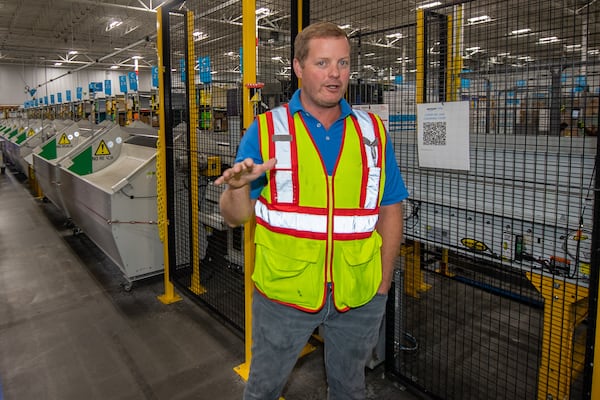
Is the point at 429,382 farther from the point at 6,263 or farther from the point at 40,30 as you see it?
the point at 40,30

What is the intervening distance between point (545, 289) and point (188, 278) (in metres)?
3.12

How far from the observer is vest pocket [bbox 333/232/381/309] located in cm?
149

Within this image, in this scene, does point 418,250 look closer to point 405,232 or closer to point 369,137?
point 405,232

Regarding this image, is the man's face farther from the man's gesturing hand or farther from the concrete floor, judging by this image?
the concrete floor

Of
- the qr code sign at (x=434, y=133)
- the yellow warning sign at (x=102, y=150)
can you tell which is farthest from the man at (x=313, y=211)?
the yellow warning sign at (x=102, y=150)

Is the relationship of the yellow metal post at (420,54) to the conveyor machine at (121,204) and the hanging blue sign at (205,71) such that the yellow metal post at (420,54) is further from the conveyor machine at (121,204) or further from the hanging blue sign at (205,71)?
the conveyor machine at (121,204)

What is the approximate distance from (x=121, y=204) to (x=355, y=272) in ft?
10.3

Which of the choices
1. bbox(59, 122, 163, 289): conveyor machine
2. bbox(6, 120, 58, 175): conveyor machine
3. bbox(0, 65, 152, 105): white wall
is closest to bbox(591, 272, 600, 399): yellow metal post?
bbox(59, 122, 163, 289): conveyor machine

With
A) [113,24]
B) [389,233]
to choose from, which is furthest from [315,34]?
[113,24]

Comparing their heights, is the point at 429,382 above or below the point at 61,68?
below

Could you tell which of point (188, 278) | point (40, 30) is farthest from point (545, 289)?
point (40, 30)

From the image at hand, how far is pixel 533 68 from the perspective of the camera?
2.15 m

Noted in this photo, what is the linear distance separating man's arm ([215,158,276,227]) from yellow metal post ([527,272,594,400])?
1535 mm

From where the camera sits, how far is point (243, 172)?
127 cm
